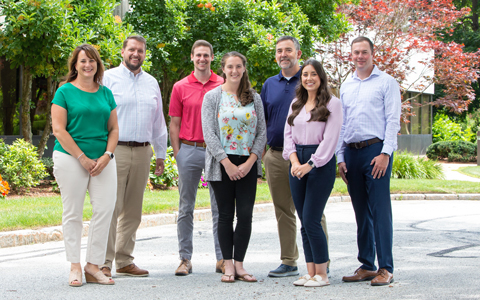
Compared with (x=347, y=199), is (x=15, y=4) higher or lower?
higher

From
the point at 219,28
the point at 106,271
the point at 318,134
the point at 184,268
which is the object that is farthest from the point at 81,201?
the point at 219,28

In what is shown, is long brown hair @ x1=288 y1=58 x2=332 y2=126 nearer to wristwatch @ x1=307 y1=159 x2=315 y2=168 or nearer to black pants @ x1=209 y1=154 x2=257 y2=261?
wristwatch @ x1=307 y1=159 x2=315 y2=168

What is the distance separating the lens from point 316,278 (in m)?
4.63

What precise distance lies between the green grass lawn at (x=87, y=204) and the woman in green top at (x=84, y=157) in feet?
9.40

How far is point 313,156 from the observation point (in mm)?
4547

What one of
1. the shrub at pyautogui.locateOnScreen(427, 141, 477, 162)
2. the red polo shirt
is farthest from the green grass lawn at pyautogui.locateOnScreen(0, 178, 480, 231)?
the shrub at pyautogui.locateOnScreen(427, 141, 477, 162)

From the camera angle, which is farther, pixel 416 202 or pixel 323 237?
pixel 416 202

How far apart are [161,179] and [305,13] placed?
7.11 metres

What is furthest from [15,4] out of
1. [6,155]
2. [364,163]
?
[364,163]

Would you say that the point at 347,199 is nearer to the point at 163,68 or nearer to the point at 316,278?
the point at 163,68

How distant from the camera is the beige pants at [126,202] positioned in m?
5.09

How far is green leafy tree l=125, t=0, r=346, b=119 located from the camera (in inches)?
527

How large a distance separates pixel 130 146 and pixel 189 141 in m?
0.61

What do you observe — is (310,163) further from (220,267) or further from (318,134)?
→ (220,267)
